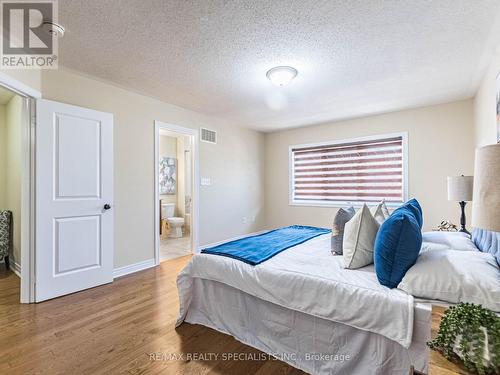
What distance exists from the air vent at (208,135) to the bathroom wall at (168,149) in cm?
229

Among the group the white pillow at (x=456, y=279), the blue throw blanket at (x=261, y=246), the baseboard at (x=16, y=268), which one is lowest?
the baseboard at (x=16, y=268)

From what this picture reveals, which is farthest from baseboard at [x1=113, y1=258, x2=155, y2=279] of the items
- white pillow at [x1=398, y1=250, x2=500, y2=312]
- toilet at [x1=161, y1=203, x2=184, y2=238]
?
white pillow at [x1=398, y1=250, x2=500, y2=312]

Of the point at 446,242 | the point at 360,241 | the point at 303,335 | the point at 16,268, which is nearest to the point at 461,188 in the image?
the point at 446,242

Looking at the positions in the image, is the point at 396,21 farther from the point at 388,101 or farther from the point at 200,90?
the point at 200,90

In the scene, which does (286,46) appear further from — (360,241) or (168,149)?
(168,149)

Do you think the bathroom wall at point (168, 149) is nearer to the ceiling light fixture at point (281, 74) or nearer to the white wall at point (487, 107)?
the ceiling light fixture at point (281, 74)

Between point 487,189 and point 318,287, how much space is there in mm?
978

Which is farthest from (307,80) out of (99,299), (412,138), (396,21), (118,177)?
(99,299)

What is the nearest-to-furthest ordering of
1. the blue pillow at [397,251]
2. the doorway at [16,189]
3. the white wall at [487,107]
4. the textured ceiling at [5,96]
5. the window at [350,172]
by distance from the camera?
the blue pillow at [397,251], the white wall at [487,107], the doorway at [16,189], the textured ceiling at [5,96], the window at [350,172]

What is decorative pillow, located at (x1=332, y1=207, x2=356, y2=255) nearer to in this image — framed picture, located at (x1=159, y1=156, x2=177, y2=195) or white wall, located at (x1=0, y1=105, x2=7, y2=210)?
white wall, located at (x1=0, y1=105, x2=7, y2=210)

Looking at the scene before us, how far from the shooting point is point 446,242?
1.96 meters

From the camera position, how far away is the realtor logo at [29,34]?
6.06 ft

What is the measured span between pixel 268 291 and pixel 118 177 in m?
2.53

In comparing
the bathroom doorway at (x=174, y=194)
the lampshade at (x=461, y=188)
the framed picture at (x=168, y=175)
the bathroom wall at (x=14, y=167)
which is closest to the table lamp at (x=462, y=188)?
the lampshade at (x=461, y=188)
